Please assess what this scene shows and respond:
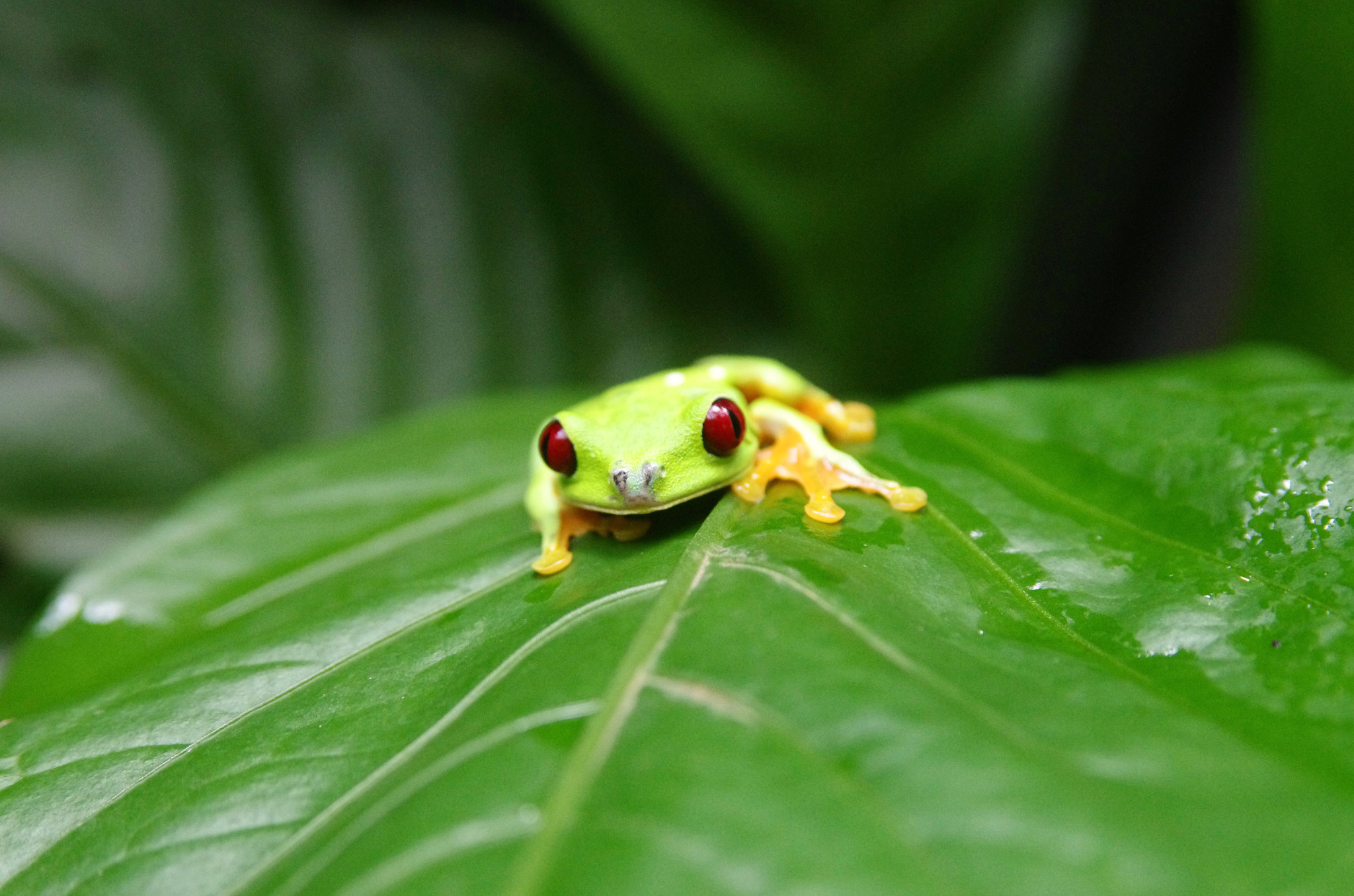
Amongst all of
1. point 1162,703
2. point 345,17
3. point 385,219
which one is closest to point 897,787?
point 1162,703

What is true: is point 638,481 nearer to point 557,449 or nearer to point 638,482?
point 638,482

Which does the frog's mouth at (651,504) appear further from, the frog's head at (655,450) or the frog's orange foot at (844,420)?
the frog's orange foot at (844,420)

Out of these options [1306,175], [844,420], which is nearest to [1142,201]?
[1306,175]

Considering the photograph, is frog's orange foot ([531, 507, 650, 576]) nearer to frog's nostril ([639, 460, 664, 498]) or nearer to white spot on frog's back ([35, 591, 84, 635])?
frog's nostril ([639, 460, 664, 498])

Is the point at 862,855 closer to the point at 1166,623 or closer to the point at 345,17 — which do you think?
the point at 1166,623

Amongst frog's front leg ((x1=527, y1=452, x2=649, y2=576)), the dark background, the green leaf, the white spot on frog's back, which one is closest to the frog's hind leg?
the green leaf

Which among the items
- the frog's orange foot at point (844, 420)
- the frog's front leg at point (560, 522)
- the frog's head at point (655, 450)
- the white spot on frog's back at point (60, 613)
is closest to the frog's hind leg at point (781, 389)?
the frog's orange foot at point (844, 420)
